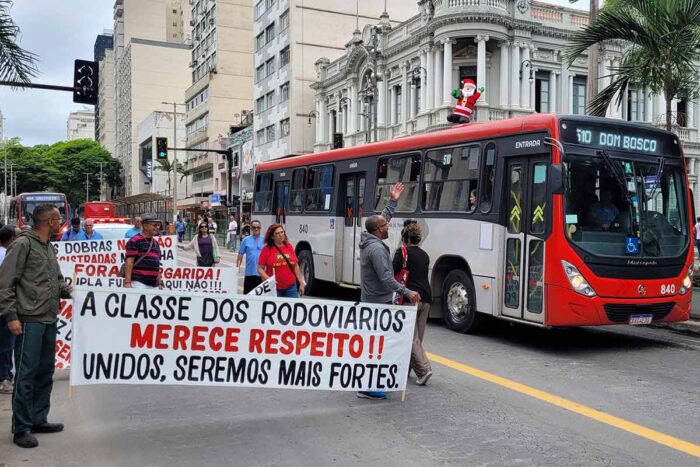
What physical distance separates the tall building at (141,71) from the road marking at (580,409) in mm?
99652

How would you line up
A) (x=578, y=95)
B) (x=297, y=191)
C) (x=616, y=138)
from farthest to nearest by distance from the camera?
(x=578, y=95) < (x=297, y=191) < (x=616, y=138)

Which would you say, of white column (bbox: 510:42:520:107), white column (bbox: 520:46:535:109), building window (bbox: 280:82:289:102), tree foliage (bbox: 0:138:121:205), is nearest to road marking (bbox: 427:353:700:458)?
white column (bbox: 510:42:520:107)

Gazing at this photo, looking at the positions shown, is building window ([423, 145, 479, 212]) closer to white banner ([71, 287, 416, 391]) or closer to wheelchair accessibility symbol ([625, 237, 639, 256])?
wheelchair accessibility symbol ([625, 237, 639, 256])

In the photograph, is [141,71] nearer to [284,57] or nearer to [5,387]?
[284,57]

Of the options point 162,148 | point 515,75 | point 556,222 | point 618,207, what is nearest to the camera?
point 556,222

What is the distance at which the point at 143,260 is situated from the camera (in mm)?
8219

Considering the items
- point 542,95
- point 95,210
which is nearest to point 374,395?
point 542,95

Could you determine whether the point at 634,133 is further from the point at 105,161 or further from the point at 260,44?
the point at 105,161

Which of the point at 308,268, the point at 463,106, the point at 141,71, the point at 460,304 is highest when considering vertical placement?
→ the point at 141,71

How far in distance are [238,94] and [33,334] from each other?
66.7 m

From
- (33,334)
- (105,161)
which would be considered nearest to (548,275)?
(33,334)

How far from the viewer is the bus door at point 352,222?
1324cm

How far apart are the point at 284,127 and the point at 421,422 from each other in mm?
44825

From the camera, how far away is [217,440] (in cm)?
539
